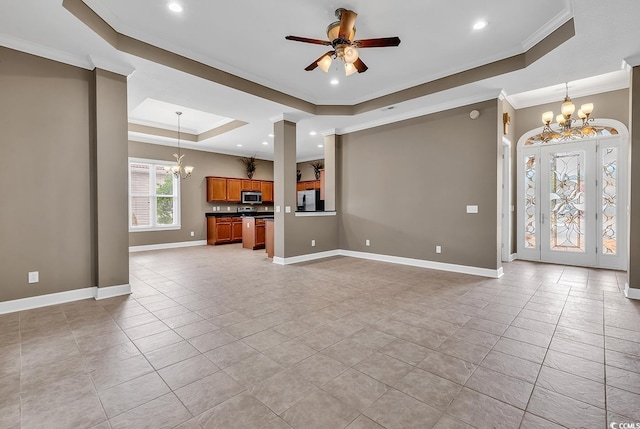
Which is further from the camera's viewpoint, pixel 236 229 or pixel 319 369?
pixel 236 229

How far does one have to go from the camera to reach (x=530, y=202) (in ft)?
19.7

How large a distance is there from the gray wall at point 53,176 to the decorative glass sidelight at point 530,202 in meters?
7.22

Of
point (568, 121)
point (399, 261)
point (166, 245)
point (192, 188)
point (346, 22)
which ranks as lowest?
point (399, 261)

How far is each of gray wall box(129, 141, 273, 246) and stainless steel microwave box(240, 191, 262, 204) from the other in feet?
1.52

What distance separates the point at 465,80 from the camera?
14.1ft

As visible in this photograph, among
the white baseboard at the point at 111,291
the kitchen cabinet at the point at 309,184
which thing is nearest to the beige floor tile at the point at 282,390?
the white baseboard at the point at 111,291

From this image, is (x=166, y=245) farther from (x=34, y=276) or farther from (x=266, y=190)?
(x=34, y=276)

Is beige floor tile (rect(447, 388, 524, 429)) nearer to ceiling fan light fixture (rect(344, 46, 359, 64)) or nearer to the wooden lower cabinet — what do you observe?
ceiling fan light fixture (rect(344, 46, 359, 64))

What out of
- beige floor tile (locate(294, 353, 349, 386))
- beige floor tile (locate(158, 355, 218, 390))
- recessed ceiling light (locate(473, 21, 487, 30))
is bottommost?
beige floor tile (locate(294, 353, 349, 386))

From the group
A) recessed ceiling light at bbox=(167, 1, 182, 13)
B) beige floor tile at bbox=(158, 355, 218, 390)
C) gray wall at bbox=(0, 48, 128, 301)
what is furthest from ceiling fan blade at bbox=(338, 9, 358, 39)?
beige floor tile at bbox=(158, 355, 218, 390)

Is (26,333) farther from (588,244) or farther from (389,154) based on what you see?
(588,244)

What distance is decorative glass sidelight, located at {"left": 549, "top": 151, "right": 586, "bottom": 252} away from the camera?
5438 millimetres

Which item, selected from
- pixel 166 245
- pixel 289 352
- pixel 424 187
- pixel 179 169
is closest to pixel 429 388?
pixel 289 352

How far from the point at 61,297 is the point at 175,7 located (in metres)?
3.52
